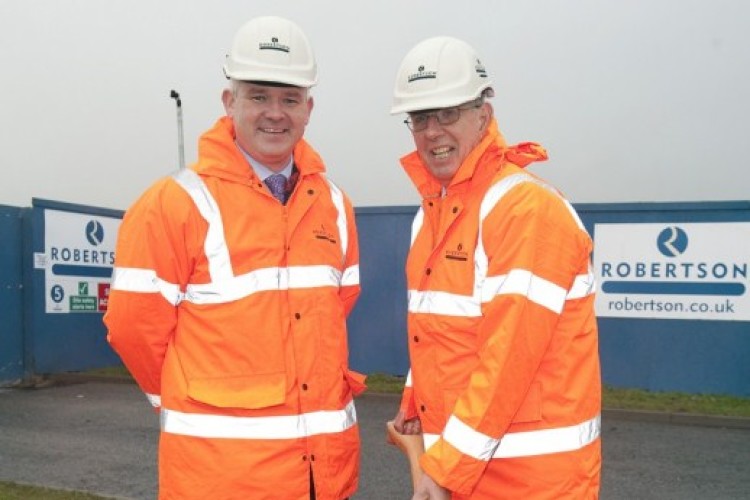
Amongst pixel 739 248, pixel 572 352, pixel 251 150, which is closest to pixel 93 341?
pixel 739 248

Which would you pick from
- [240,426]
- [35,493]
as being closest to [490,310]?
[240,426]

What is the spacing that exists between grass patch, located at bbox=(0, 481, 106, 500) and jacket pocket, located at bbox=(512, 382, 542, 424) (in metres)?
4.17

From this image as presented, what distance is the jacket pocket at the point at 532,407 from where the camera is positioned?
229 cm

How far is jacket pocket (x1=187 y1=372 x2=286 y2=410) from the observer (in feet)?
8.36

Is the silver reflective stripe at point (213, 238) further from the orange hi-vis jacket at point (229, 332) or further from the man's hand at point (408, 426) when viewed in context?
the man's hand at point (408, 426)

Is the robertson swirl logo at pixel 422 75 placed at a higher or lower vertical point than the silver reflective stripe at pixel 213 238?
higher

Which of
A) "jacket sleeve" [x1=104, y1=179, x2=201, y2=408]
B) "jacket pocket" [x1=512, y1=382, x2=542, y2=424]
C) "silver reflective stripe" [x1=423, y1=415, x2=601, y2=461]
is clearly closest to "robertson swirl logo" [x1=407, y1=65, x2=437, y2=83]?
"jacket sleeve" [x1=104, y1=179, x2=201, y2=408]

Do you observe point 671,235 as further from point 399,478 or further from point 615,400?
point 399,478

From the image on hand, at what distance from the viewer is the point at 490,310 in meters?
2.21

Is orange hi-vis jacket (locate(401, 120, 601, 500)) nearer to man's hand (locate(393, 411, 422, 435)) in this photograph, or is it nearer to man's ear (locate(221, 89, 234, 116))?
man's hand (locate(393, 411, 422, 435))

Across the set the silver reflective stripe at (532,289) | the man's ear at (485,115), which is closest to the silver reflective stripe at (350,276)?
the man's ear at (485,115)

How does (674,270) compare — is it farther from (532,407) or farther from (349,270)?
(532,407)

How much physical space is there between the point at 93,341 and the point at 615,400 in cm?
833

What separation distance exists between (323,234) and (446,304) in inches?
26.2
